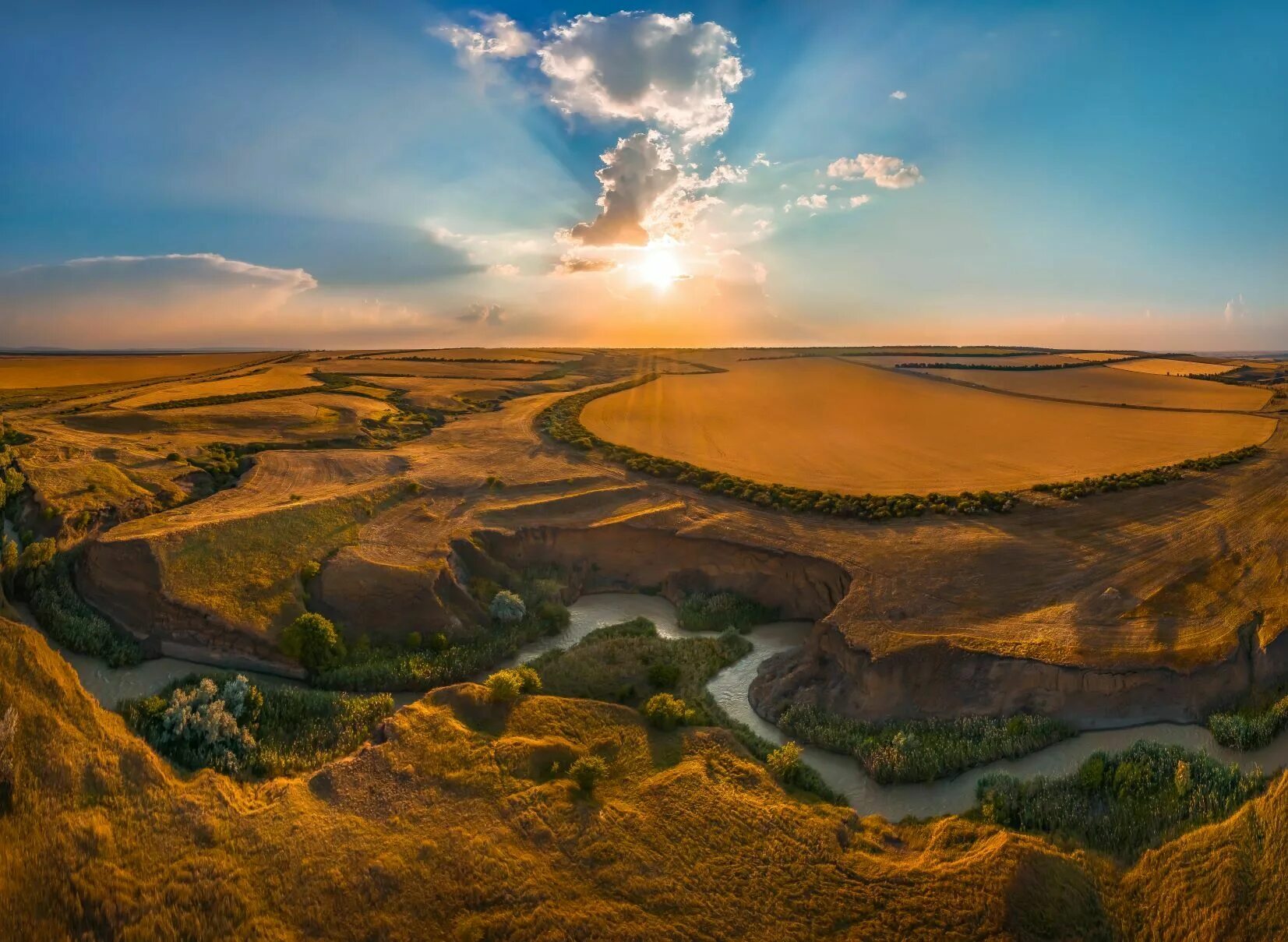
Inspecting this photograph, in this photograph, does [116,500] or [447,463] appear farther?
[447,463]

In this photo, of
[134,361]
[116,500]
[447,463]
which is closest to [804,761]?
Answer: [447,463]

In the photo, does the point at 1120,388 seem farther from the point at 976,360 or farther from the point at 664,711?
the point at 664,711

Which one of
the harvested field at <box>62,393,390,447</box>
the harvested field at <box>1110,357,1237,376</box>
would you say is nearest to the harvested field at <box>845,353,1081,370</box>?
the harvested field at <box>1110,357,1237,376</box>

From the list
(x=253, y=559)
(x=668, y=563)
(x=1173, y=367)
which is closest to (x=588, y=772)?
(x=668, y=563)

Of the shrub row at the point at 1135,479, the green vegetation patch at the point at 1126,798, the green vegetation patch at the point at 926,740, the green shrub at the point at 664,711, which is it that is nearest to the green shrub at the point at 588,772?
the green shrub at the point at 664,711

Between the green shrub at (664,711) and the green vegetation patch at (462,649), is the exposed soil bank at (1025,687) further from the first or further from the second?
the green vegetation patch at (462,649)

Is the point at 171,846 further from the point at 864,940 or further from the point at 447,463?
the point at 447,463
